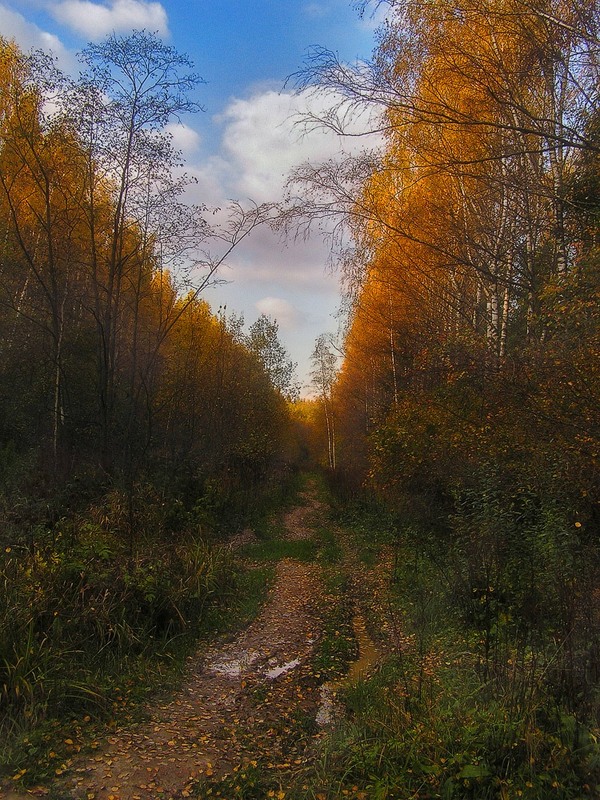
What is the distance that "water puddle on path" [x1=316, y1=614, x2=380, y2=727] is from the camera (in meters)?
4.75

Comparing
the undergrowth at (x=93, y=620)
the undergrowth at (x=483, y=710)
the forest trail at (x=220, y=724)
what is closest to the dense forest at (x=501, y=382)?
the undergrowth at (x=483, y=710)

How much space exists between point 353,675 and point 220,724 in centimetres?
173

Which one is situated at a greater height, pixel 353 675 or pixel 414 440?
pixel 414 440

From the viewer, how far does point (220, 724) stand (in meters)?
4.52

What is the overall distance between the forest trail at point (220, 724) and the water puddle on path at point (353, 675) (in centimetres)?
13

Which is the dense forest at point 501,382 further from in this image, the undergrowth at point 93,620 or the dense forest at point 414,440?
the undergrowth at point 93,620

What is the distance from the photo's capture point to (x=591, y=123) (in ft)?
19.8

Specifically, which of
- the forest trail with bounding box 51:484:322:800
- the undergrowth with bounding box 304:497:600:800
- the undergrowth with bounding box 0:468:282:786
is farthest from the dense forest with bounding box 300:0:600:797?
the undergrowth with bounding box 0:468:282:786

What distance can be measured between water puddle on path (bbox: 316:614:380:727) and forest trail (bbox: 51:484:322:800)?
0.41 feet

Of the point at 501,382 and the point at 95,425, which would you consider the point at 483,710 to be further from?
the point at 95,425

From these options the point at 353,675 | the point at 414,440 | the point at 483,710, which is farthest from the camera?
the point at 414,440

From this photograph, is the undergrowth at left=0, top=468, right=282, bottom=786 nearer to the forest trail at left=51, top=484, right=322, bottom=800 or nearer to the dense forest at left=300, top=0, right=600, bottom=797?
the forest trail at left=51, top=484, right=322, bottom=800

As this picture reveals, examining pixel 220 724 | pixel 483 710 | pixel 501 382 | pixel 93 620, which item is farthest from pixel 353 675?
pixel 501 382

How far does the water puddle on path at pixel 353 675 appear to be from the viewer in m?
4.75
